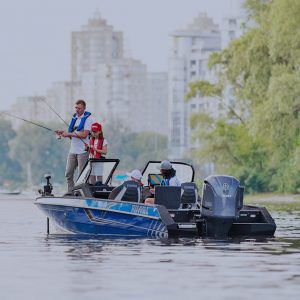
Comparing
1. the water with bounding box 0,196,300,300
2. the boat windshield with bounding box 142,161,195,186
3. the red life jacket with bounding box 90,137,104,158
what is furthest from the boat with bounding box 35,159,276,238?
the boat windshield with bounding box 142,161,195,186

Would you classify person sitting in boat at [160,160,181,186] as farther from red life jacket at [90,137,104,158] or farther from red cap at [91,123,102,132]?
red life jacket at [90,137,104,158]

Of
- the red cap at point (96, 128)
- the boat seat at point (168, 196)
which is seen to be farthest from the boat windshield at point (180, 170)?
the boat seat at point (168, 196)

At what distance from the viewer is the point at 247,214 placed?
3045cm

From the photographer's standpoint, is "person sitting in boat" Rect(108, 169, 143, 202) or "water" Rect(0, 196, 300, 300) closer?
"water" Rect(0, 196, 300, 300)

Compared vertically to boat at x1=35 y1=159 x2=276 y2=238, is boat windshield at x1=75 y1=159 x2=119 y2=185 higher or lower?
higher

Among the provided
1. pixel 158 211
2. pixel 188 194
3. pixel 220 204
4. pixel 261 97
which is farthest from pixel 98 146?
pixel 261 97

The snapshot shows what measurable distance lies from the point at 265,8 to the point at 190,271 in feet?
175

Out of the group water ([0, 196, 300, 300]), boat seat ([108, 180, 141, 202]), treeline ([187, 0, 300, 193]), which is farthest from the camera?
treeline ([187, 0, 300, 193])

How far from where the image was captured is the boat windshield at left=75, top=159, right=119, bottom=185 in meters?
31.2

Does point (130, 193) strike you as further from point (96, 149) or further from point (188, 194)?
point (96, 149)

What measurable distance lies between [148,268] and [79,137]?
33.9ft

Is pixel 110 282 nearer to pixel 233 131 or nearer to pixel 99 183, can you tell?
pixel 99 183

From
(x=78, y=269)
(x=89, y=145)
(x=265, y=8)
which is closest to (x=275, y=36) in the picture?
(x=265, y=8)

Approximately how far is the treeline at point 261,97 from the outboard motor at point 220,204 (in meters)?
33.0
